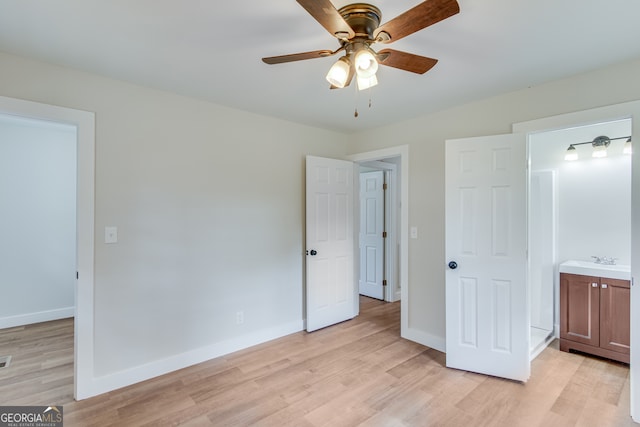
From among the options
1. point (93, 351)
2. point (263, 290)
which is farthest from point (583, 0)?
point (93, 351)

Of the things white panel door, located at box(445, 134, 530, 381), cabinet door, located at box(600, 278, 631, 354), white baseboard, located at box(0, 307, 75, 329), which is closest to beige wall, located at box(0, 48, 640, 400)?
white panel door, located at box(445, 134, 530, 381)

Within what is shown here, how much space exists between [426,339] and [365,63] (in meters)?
2.79

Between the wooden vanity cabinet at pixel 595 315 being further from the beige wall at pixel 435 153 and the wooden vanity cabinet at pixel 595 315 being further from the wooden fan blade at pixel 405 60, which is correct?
the wooden fan blade at pixel 405 60

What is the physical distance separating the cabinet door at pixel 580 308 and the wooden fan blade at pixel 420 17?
2.96 metres

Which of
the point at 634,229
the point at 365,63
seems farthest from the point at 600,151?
the point at 365,63

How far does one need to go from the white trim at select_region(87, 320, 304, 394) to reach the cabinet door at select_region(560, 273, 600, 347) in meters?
2.74

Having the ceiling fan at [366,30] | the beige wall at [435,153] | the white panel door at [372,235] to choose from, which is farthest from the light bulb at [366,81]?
the white panel door at [372,235]

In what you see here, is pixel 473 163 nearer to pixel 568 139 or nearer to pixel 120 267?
pixel 568 139

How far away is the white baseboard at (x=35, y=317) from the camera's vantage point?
354 cm

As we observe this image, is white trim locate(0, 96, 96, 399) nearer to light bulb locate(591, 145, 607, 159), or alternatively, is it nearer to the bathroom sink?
the bathroom sink

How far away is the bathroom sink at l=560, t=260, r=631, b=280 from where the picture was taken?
263 cm

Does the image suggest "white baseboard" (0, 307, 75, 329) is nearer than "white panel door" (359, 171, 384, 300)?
A: Yes

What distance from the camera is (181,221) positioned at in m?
2.62

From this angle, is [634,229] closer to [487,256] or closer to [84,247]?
[487,256]
